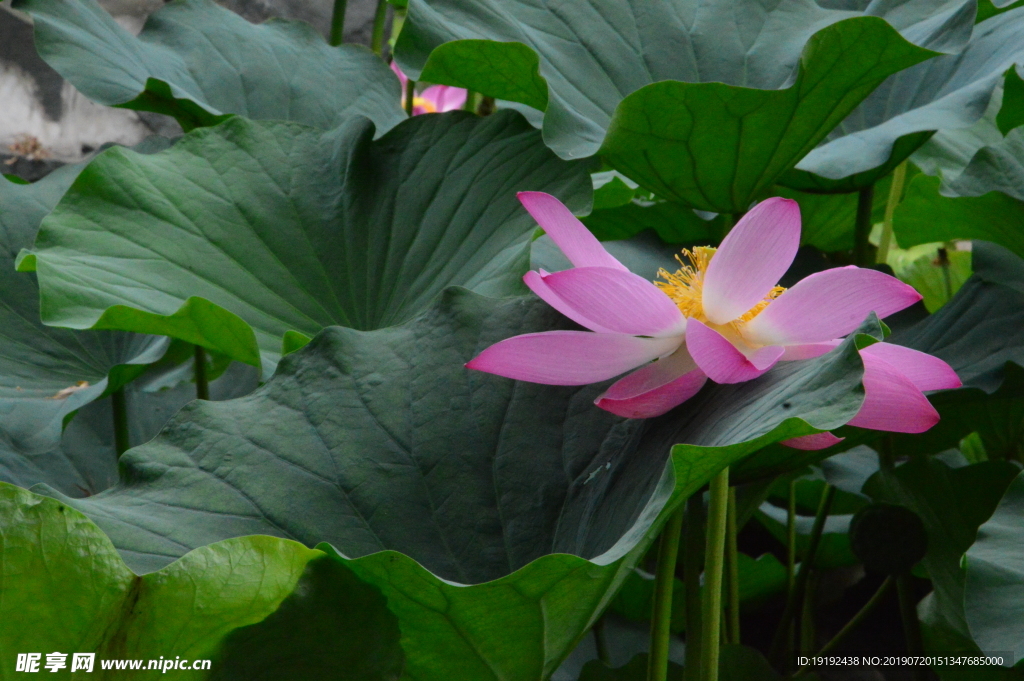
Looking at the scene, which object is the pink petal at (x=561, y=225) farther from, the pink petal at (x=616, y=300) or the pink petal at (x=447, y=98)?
the pink petal at (x=447, y=98)

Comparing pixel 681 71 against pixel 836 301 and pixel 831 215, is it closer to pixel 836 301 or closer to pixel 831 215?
pixel 831 215

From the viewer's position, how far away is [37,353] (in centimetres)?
100

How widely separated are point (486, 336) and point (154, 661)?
11.7 inches

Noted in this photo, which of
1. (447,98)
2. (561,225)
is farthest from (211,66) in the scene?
(561,225)

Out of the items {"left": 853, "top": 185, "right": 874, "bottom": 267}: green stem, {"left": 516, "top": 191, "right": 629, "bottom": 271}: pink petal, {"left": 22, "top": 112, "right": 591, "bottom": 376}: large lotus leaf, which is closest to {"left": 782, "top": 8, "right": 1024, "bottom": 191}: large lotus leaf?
{"left": 853, "top": 185, "right": 874, "bottom": 267}: green stem

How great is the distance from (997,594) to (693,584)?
8.3 inches

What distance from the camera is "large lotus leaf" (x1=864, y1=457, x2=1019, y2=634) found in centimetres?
87

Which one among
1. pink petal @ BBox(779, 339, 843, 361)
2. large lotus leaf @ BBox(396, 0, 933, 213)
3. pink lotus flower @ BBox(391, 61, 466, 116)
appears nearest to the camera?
pink petal @ BBox(779, 339, 843, 361)

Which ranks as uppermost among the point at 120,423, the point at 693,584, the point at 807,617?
the point at 693,584

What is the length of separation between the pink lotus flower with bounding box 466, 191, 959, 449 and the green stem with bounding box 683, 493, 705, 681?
6.1 inches

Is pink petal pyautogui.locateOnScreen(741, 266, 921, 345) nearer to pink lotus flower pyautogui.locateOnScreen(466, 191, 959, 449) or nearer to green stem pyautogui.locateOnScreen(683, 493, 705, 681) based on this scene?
pink lotus flower pyautogui.locateOnScreen(466, 191, 959, 449)

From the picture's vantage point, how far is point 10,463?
2.81 feet

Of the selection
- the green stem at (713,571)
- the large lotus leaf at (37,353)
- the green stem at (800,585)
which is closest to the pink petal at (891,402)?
the green stem at (713,571)

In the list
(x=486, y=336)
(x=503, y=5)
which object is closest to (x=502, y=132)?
(x=503, y=5)
